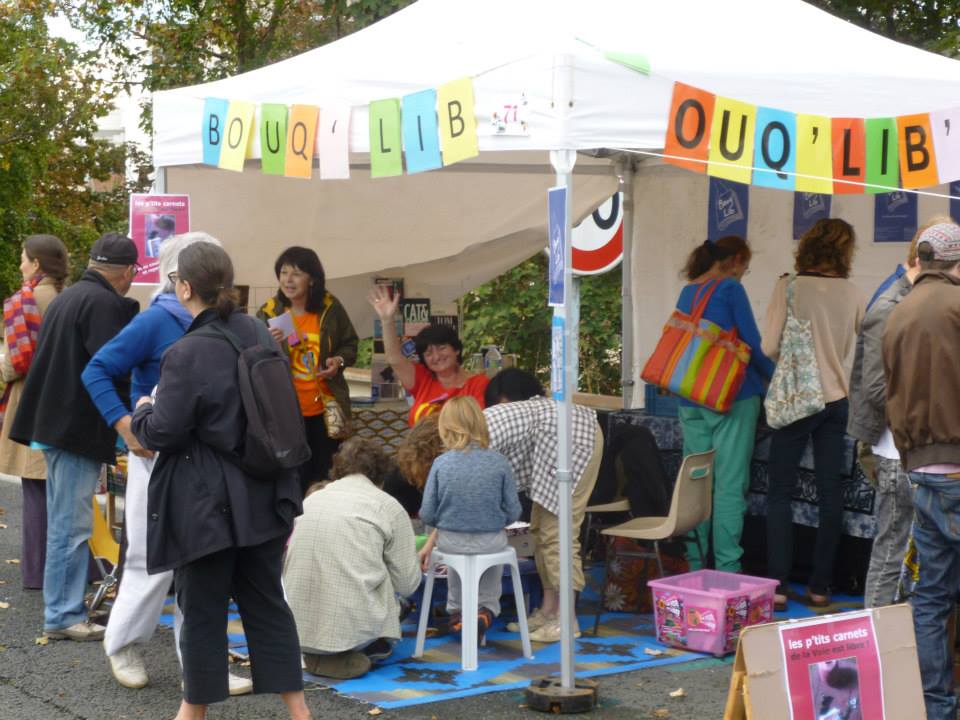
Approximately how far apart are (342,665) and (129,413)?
51.7 inches

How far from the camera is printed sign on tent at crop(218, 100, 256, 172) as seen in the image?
234 inches

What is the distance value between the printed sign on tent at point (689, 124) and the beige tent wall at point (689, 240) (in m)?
2.74

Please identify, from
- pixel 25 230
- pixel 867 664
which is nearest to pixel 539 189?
pixel 867 664

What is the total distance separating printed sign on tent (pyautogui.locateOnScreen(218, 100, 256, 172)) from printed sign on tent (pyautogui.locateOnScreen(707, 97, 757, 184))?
2133 millimetres

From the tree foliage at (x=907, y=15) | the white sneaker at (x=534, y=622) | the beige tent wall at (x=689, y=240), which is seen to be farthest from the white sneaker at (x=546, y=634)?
the tree foliage at (x=907, y=15)

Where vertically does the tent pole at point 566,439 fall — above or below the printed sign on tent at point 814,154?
below

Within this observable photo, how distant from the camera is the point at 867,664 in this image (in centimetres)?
375

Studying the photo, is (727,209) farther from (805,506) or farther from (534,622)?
(534,622)

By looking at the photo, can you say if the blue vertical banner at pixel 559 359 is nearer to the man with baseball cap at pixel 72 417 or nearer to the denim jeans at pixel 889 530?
the denim jeans at pixel 889 530

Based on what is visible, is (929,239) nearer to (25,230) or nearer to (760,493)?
(760,493)

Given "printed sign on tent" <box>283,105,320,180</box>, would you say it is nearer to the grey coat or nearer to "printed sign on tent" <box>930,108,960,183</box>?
the grey coat

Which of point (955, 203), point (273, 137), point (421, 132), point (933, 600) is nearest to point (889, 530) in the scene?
point (933, 600)

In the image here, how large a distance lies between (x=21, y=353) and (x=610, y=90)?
10.5 ft

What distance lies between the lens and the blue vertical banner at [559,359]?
15.7ft
